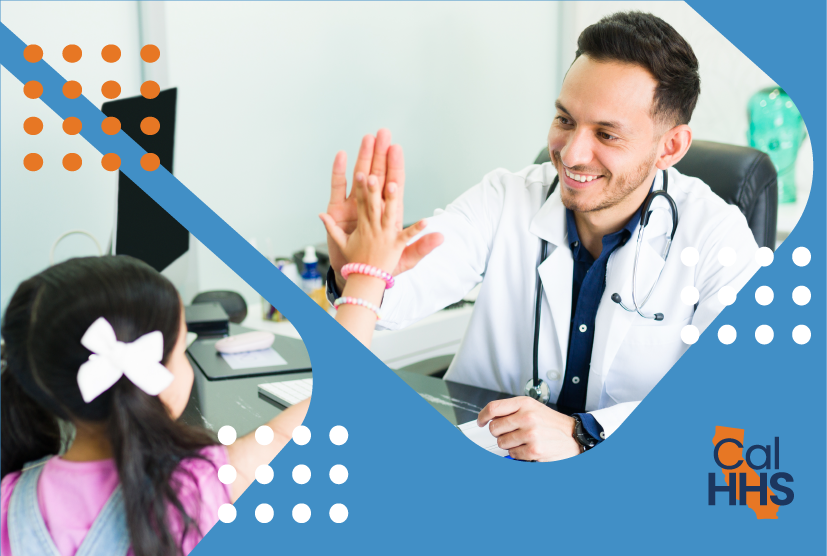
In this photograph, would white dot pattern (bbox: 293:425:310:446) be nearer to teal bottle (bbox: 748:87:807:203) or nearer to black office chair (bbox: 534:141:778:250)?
teal bottle (bbox: 748:87:807:203)

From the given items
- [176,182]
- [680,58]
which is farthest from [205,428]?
[680,58]

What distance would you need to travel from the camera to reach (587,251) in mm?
1204

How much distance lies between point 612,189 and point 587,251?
7.7 inches

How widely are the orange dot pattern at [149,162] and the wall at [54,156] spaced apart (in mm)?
41

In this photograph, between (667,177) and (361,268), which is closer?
(361,268)

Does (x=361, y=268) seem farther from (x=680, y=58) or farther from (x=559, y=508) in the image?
(x=680, y=58)

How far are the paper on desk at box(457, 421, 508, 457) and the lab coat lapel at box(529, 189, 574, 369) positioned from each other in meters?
0.26

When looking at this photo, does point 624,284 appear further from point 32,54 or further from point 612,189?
point 32,54

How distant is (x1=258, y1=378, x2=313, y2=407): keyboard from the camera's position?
596 mm

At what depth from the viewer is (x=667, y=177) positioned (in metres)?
1.21

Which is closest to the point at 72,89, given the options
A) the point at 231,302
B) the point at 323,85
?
the point at 231,302

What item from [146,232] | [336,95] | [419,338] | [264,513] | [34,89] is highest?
[336,95]

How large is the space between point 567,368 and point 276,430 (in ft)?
2.31

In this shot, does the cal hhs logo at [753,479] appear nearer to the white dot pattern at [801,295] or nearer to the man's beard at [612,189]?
the white dot pattern at [801,295]
